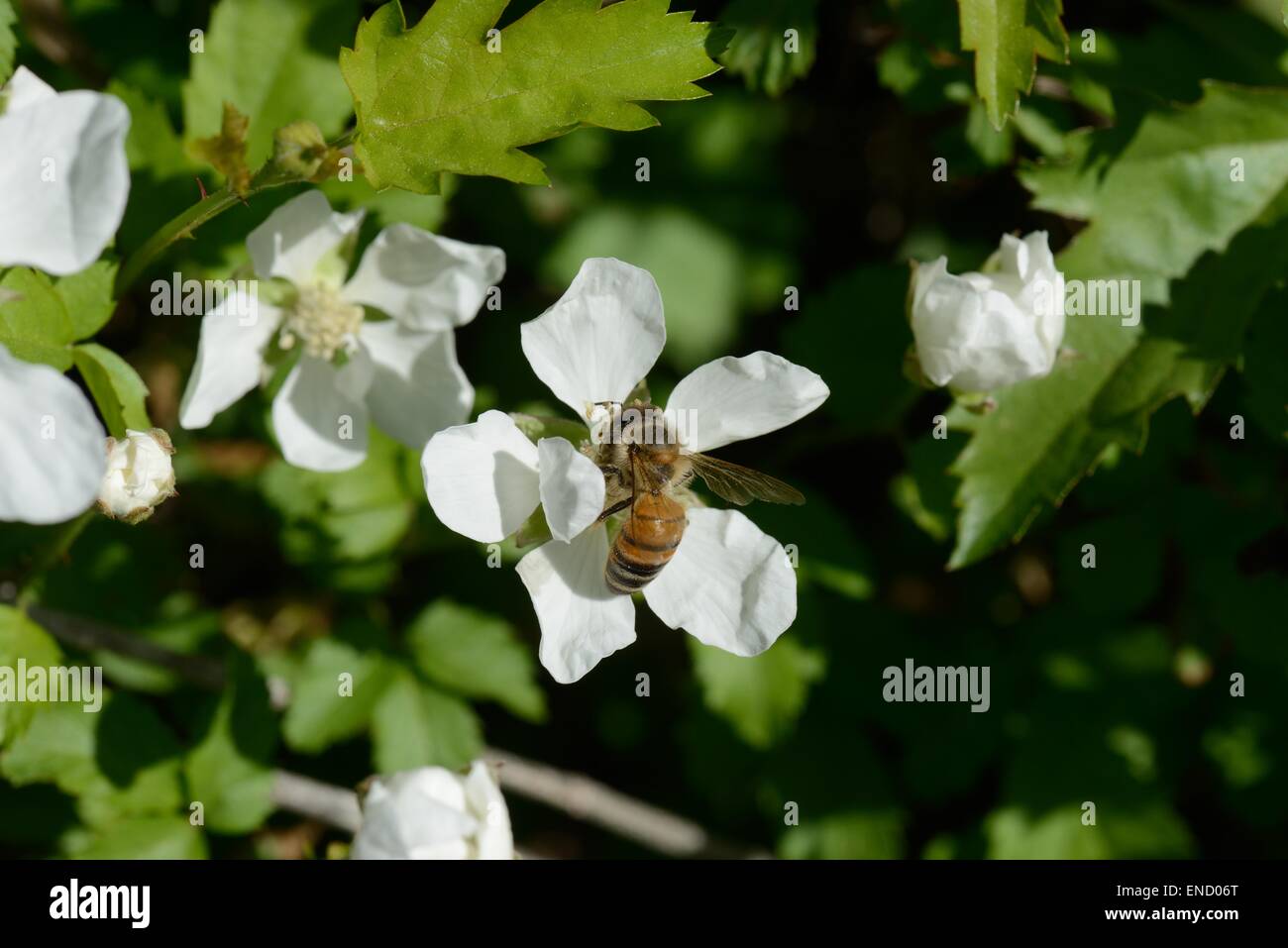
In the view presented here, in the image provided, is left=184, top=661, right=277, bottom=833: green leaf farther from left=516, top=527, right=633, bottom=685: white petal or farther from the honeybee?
Answer: the honeybee

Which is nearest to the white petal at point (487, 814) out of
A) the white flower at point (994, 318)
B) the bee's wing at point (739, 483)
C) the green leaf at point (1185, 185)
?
the bee's wing at point (739, 483)

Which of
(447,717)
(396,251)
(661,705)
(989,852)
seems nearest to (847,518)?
(661,705)

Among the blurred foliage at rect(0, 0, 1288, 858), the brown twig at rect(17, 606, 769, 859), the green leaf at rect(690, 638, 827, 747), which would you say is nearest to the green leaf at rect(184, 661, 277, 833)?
the blurred foliage at rect(0, 0, 1288, 858)

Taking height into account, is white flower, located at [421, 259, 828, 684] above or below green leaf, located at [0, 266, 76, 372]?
below

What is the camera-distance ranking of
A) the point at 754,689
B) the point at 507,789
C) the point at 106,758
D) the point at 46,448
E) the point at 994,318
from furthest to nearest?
the point at 507,789, the point at 754,689, the point at 106,758, the point at 994,318, the point at 46,448

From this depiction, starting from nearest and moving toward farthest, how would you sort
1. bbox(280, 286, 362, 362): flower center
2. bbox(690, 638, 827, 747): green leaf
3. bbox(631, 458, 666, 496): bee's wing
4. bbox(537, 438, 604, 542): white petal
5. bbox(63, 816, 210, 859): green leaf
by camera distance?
bbox(537, 438, 604, 542): white petal, bbox(631, 458, 666, 496): bee's wing, bbox(280, 286, 362, 362): flower center, bbox(63, 816, 210, 859): green leaf, bbox(690, 638, 827, 747): green leaf

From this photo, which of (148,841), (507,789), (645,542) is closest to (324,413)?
(645,542)

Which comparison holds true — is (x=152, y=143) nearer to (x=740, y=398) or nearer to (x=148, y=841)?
(x=740, y=398)
